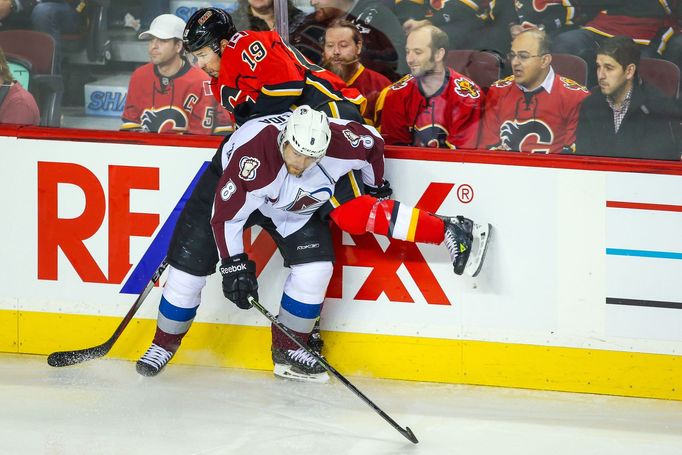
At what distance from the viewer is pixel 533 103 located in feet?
12.1

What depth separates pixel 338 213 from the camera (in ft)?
12.0

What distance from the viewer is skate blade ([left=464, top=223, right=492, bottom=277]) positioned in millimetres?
3639

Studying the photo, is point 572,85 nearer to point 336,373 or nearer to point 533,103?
point 533,103

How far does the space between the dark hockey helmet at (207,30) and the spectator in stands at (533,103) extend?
3.01 feet

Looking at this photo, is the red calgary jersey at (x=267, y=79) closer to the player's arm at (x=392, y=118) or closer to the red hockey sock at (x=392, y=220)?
the player's arm at (x=392, y=118)

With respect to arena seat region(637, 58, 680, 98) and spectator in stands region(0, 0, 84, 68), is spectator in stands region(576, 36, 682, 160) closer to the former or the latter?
arena seat region(637, 58, 680, 98)

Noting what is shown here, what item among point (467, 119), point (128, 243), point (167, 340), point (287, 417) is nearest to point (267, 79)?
point (467, 119)

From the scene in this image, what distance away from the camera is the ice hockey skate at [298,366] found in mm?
3830

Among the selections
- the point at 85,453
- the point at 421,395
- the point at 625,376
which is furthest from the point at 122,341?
the point at 625,376

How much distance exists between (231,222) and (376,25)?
864mm

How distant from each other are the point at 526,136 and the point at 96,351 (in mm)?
1674

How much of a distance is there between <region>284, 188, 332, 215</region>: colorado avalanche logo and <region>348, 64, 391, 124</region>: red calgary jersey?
0.45 m

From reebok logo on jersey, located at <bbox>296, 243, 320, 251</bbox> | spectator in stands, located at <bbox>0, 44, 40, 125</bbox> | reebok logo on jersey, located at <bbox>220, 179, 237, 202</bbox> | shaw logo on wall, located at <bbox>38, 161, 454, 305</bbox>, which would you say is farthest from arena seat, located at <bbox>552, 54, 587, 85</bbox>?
spectator in stands, located at <bbox>0, 44, 40, 125</bbox>

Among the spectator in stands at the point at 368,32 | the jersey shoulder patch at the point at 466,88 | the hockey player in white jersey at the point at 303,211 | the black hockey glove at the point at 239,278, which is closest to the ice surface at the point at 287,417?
the hockey player in white jersey at the point at 303,211
